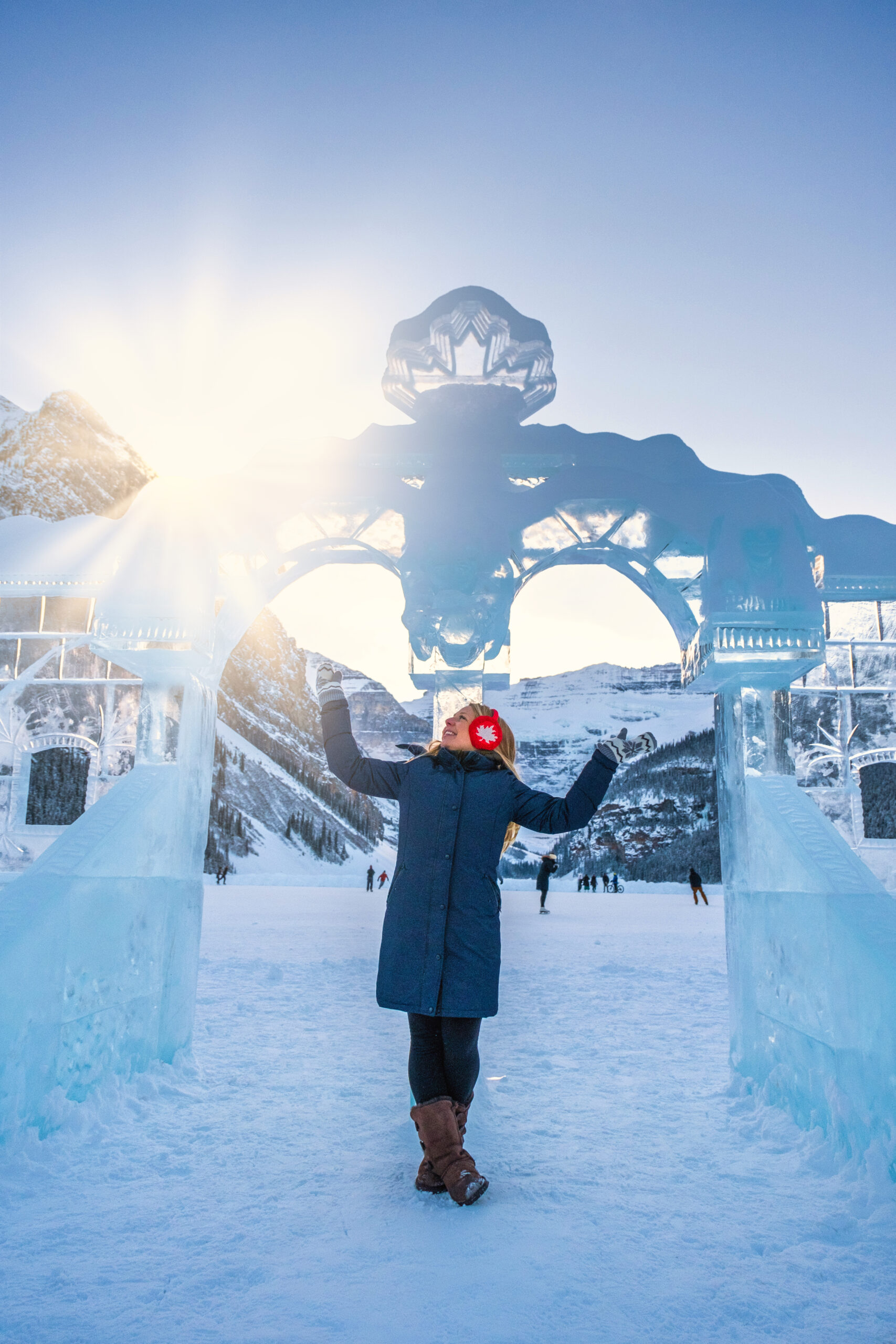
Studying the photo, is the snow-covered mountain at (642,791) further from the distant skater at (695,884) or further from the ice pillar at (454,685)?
the ice pillar at (454,685)

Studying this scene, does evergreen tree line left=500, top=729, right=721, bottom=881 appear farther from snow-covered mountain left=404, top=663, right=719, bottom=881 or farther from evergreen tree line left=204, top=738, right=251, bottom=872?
evergreen tree line left=204, top=738, right=251, bottom=872

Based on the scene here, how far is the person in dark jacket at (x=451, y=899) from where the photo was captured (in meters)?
2.35

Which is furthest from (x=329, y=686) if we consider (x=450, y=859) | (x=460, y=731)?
(x=450, y=859)

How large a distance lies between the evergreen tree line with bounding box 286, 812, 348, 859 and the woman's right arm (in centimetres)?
7025

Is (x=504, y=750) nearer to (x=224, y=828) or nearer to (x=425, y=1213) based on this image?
(x=425, y=1213)

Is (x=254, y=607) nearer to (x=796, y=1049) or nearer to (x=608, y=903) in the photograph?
(x=796, y=1049)

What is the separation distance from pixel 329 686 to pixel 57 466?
7482 cm

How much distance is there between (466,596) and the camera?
3779 mm

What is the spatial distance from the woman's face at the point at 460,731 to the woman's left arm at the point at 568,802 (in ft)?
0.68

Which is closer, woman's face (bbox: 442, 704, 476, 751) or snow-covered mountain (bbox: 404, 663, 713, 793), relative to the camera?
woman's face (bbox: 442, 704, 476, 751)

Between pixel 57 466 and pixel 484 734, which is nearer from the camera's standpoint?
pixel 484 734

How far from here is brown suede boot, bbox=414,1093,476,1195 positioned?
2420 millimetres

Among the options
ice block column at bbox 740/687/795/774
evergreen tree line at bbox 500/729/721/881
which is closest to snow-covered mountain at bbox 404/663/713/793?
evergreen tree line at bbox 500/729/721/881

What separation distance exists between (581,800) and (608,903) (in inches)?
893
